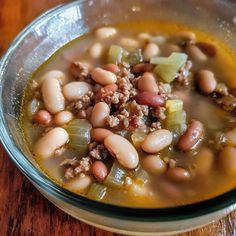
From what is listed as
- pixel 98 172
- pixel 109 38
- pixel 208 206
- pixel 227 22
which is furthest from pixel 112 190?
pixel 227 22

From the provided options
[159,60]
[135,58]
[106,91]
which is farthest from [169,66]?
[106,91]

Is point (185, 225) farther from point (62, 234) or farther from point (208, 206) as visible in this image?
point (62, 234)

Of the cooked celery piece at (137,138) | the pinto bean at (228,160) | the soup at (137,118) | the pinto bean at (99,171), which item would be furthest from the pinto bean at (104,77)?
the pinto bean at (228,160)

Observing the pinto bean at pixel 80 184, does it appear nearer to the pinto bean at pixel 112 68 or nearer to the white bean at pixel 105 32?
the pinto bean at pixel 112 68

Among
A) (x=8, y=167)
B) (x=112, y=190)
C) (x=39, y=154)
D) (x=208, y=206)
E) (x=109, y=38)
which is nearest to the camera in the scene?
(x=208, y=206)

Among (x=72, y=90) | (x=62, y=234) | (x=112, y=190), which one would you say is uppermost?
(x=72, y=90)

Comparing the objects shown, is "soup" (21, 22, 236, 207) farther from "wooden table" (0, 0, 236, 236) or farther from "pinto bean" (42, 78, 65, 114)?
"wooden table" (0, 0, 236, 236)

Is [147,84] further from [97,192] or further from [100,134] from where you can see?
[97,192]
